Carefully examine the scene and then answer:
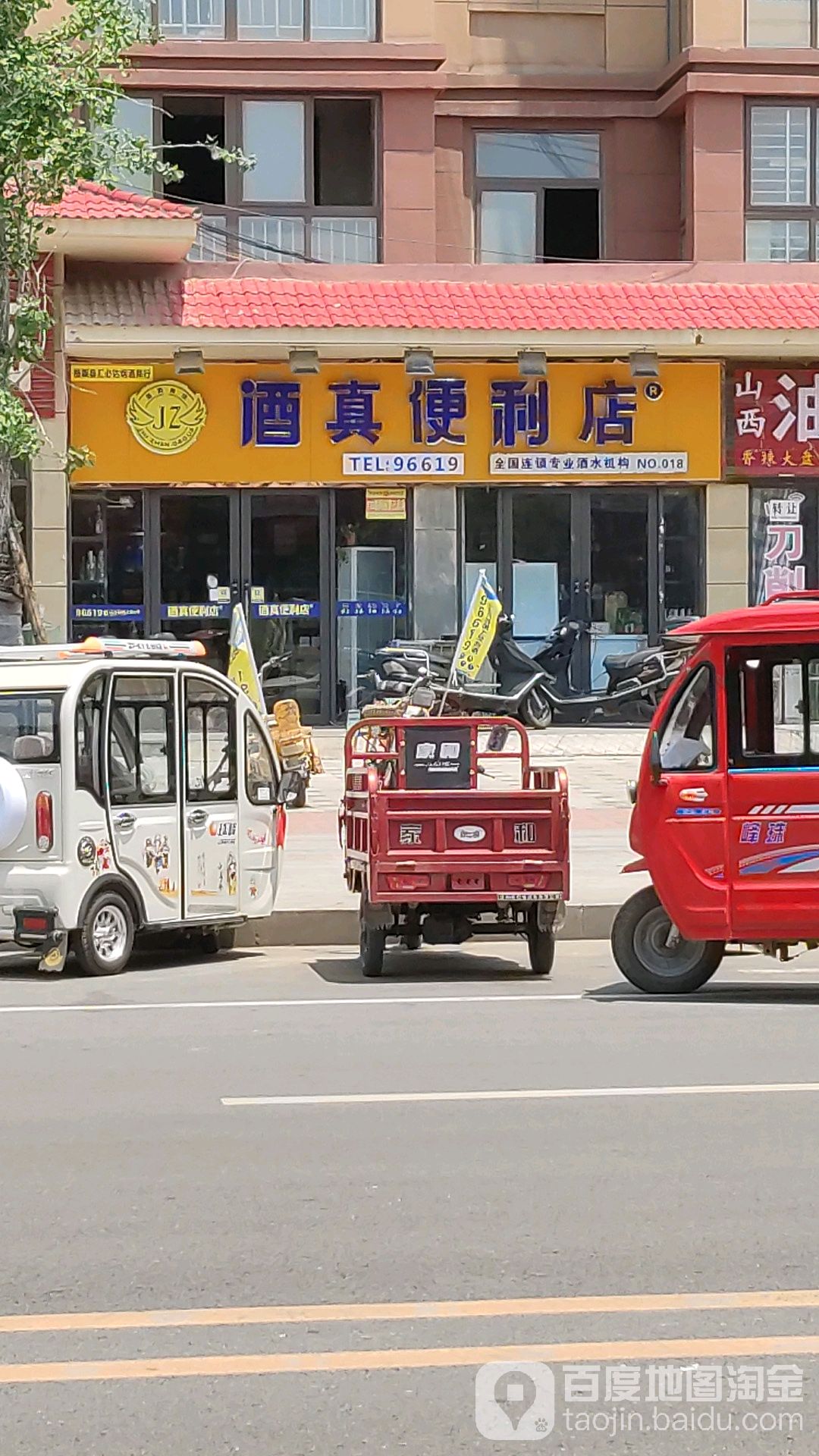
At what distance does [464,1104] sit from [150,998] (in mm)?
3525

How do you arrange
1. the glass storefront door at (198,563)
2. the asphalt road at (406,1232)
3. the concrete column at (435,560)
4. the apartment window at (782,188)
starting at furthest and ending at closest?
the apartment window at (782,188)
the concrete column at (435,560)
the glass storefront door at (198,563)
the asphalt road at (406,1232)

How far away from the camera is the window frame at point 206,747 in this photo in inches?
483

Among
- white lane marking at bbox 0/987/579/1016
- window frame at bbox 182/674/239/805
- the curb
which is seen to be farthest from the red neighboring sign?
white lane marking at bbox 0/987/579/1016

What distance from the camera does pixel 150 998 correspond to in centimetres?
1070

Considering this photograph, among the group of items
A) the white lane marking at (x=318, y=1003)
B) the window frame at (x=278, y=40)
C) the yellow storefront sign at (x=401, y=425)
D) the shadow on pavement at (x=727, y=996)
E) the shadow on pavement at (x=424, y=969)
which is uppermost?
the window frame at (x=278, y=40)

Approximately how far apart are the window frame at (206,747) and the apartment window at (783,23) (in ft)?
54.0

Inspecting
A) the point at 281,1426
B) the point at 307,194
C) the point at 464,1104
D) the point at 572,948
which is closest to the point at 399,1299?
the point at 281,1426

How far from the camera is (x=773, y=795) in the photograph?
34.4ft

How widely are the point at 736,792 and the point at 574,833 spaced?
6423 millimetres

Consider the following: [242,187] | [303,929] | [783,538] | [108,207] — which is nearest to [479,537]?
[783,538]

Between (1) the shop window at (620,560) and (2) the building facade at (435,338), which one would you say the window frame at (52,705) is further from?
(1) the shop window at (620,560)

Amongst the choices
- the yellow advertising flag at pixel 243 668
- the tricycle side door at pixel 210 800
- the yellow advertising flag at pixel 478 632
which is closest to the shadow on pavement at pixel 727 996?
the tricycle side door at pixel 210 800

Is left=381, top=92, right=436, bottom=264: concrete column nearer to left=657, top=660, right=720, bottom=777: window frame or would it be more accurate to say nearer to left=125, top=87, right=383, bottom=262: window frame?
left=125, top=87, right=383, bottom=262: window frame

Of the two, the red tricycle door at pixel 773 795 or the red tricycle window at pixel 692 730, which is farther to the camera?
the red tricycle window at pixel 692 730
